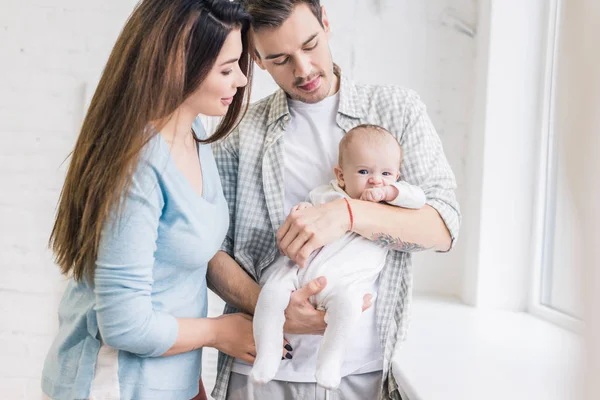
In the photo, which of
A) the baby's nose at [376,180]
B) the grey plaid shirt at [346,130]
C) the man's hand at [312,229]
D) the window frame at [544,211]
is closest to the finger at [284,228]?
the man's hand at [312,229]

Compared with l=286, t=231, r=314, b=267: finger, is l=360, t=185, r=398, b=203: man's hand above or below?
above

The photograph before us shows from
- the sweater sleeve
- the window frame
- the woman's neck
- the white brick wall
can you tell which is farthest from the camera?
the white brick wall

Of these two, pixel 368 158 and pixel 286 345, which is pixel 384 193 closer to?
pixel 368 158

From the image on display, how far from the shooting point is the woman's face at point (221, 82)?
4.10 feet

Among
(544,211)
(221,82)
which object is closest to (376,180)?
(221,82)

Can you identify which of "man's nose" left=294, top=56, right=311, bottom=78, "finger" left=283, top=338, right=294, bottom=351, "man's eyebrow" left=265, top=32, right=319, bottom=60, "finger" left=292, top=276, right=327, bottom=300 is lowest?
"finger" left=283, top=338, right=294, bottom=351

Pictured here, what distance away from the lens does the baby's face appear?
1.38 metres

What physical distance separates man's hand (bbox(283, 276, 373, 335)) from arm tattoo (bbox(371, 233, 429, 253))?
0.13 meters

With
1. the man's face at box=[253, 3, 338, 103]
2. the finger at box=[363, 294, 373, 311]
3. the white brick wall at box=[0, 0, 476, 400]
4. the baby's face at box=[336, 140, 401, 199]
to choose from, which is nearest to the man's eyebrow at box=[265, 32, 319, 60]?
the man's face at box=[253, 3, 338, 103]

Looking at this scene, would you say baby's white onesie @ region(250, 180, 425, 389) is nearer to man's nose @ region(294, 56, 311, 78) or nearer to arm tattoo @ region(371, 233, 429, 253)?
arm tattoo @ region(371, 233, 429, 253)

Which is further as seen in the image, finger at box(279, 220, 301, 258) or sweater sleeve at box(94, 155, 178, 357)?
finger at box(279, 220, 301, 258)

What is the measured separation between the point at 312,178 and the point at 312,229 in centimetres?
23

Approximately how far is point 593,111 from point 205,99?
105cm

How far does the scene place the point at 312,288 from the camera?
4.29ft
